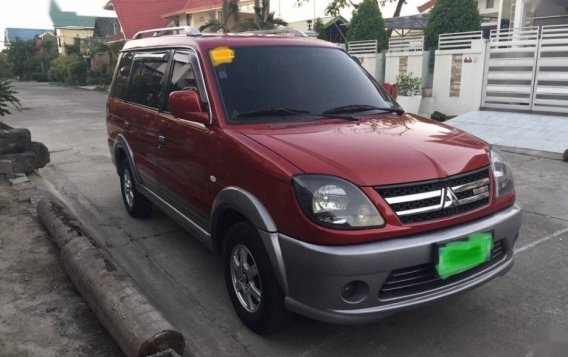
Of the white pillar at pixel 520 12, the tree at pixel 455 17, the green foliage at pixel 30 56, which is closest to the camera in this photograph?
the white pillar at pixel 520 12

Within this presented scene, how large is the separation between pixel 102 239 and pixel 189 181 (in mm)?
1732

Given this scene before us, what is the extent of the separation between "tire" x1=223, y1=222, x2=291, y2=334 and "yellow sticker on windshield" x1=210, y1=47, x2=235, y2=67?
4.18 ft

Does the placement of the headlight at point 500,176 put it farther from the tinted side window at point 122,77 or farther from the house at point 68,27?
the house at point 68,27

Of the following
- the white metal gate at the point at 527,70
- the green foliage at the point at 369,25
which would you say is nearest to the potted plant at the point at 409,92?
the white metal gate at the point at 527,70

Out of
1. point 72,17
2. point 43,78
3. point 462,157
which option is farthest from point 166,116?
point 72,17

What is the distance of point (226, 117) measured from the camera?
3326mm

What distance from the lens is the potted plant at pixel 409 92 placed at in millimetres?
12461

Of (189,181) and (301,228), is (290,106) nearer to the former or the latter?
(189,181)

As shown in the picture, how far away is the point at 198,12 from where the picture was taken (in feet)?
111

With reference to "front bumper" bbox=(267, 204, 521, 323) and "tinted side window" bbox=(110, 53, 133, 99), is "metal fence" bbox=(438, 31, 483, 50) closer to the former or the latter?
"tinted side window" bbox=(110, 53, 133, 99)

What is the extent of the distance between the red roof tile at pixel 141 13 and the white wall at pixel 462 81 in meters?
28.1

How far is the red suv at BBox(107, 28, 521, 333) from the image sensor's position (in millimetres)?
2572

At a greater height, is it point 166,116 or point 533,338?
point 166,116

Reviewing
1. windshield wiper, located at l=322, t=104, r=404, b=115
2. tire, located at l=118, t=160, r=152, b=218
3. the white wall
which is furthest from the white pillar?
tire, located at l=118, t=160, r=152, b=218
